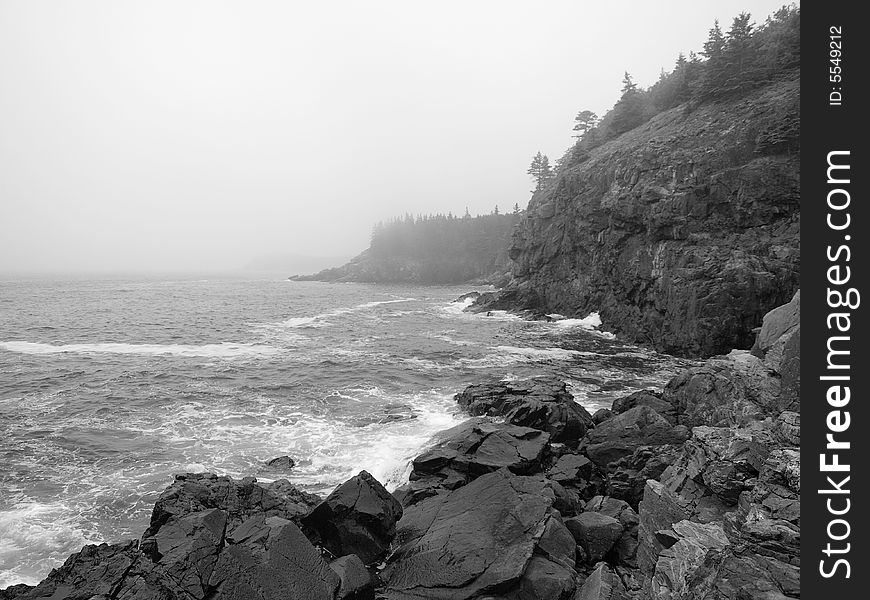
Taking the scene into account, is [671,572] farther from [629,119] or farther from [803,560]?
[629,119]

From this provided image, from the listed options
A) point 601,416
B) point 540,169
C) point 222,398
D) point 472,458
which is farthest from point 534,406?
point 540,169

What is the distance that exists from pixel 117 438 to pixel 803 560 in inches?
1032

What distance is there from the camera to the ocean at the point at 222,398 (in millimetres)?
16016

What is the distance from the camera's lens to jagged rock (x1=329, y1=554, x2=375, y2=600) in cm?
968

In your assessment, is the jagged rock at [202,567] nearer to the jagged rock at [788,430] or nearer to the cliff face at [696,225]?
the jagged rock at [788,430]

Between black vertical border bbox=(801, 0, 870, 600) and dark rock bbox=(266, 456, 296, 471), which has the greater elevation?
black vertical border bbox=(801, 0, 870, 600)

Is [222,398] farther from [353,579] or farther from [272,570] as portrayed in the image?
[353,579]

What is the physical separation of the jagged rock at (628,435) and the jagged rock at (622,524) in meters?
3.66

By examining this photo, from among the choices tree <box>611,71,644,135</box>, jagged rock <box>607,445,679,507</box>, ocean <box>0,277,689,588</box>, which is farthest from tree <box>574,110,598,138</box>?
jagged rock <box>607,445,679,507</box>

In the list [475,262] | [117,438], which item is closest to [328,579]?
[117,438]

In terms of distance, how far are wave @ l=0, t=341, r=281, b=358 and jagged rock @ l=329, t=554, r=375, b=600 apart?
105 feet

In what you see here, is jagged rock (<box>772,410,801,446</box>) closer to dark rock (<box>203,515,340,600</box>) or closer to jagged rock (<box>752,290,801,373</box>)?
jagged rock (<box>752,290,801,373</box>)

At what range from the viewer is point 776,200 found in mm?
36094

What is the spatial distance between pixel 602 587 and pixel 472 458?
780 centimetres
